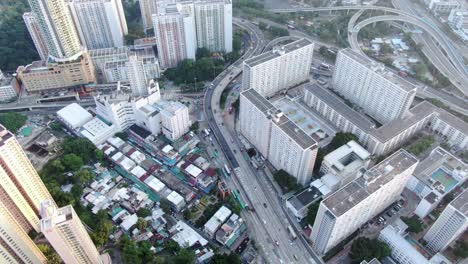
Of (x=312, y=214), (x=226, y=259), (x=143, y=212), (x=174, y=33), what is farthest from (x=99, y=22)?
(x=312, y=214)

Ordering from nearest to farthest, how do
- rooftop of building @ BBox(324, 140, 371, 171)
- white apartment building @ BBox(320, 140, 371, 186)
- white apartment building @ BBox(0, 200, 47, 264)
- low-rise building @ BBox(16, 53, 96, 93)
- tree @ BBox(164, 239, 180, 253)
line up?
white apartment building @ BBox(0, 200, 47, 264)
tree @ BBox(164, 239, 180, 253)
white apartment building @ BBox(320, 140, 371, 186)
rooftop of building @ BBox(324, 140, 371, 171)
low-rise building @ BBox(16, 53, 96, 93)

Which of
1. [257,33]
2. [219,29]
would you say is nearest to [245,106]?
[219,29]

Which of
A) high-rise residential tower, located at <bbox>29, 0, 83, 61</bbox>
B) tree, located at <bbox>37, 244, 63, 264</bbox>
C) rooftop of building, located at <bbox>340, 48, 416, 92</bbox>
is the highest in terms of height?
high-rise residential tower, located at <bbox>29, 0, 83, 61</bbox>

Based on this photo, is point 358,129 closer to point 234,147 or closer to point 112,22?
point 234,147

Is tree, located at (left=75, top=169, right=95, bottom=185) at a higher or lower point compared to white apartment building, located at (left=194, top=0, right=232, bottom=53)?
lower

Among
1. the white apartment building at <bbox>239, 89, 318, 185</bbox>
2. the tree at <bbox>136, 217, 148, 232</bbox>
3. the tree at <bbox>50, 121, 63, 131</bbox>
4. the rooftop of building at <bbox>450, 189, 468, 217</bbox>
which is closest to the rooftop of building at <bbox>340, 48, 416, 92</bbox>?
the rooftop of building at <bbox>450, 189, 468, 217</bbox>

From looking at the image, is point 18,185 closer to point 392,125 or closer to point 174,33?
point 174,33

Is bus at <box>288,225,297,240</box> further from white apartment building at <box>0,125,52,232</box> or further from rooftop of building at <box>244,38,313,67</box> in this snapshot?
white apartment building at <box>0,125,52,232</box>
